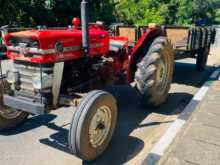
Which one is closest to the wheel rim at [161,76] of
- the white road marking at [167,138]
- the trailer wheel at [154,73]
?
the trailer wheel at [154,73]

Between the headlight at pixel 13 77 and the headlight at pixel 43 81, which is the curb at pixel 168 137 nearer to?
the headlight at pixel 43 81

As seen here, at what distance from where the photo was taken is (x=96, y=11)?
1541 centimetres

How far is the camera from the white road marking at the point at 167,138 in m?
3.57

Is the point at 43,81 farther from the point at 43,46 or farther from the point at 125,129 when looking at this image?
the point at 125,129

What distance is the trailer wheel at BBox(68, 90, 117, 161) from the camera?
316 centimetres

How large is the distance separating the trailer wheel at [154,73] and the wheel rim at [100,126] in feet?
3.79

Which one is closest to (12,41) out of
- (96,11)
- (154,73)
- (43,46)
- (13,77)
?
(13,77)

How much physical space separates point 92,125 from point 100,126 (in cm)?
19

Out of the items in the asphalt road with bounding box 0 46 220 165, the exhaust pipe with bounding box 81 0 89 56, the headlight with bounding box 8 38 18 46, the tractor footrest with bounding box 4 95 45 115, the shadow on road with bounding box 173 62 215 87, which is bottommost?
the asphalt road with bounding box 0 46 220 165

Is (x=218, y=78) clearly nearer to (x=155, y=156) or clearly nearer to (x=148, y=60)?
(x=148, y=60)

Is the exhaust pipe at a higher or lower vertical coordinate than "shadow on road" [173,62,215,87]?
higher

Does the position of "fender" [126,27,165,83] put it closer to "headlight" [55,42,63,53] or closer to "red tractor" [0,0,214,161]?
"red tractor" [0,0,214,161]

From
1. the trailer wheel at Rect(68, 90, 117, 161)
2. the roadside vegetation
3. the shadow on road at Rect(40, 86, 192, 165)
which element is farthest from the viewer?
the roadside vegetation

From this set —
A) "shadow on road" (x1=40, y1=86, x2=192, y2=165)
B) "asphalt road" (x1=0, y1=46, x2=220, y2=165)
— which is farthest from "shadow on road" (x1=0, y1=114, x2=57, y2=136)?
"shadow on road" (x1=40, y1=86, x2=192, y2=165)
